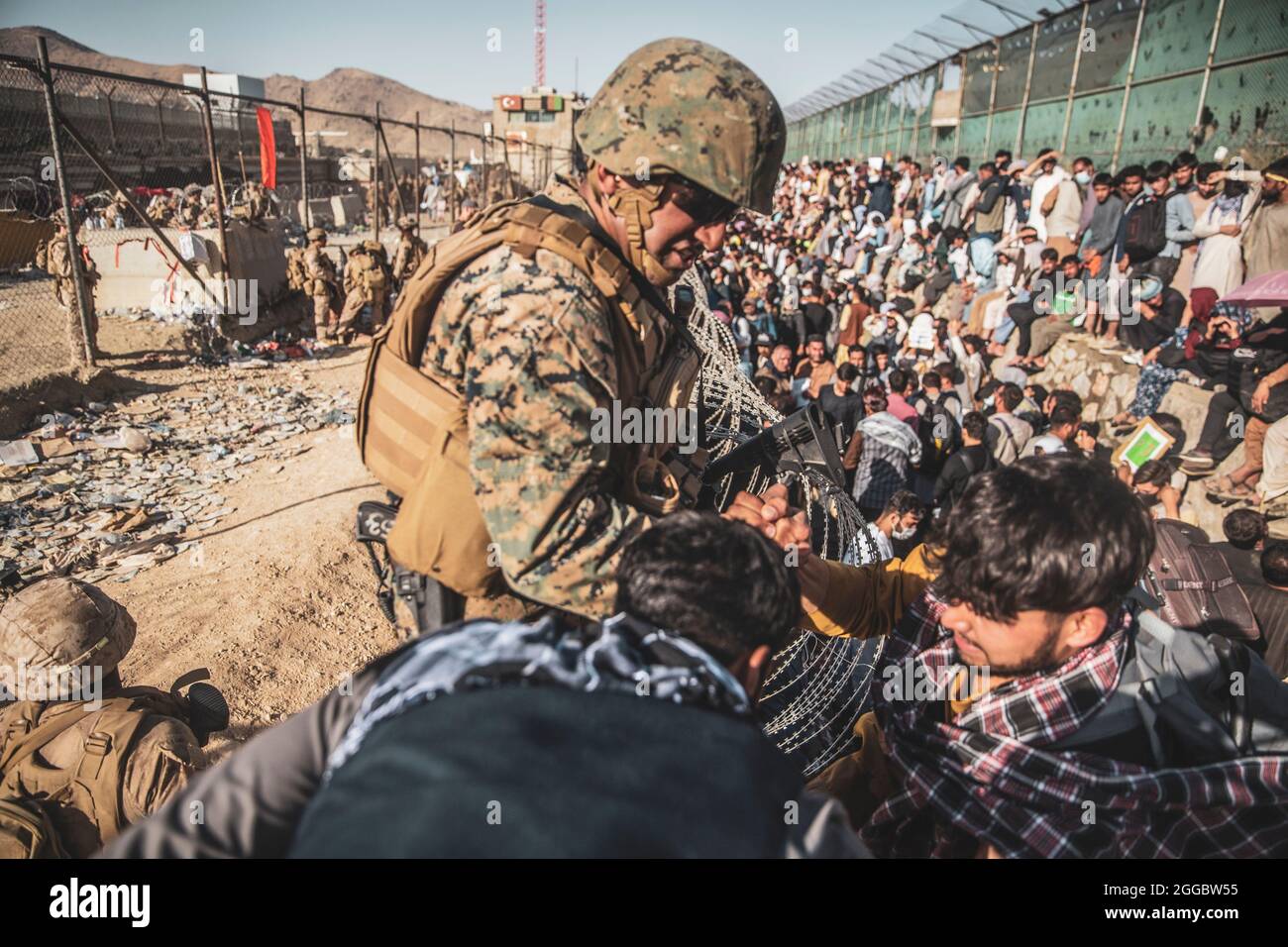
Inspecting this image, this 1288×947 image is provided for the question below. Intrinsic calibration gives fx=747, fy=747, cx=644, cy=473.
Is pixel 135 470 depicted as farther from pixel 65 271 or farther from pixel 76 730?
pixel 76 730

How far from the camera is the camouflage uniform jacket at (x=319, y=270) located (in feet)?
35.9

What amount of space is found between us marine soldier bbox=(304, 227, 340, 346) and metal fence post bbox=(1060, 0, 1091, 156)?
37.6 feet

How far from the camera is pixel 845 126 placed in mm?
25703

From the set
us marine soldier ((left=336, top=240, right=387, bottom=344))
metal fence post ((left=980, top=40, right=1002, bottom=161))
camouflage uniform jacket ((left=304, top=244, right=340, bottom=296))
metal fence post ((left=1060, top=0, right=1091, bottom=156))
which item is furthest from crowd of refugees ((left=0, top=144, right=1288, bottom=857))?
metal fence post ((left=980, top=40, right=1002, bottom=161))

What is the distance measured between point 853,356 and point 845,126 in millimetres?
21658

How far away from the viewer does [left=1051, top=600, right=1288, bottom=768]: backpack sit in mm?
1502

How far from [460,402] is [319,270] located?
35.4ft

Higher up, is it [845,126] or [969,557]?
[845,126]

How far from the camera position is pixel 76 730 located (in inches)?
83.4

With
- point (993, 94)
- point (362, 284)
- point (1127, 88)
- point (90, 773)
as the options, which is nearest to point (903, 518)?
point (90, 773)

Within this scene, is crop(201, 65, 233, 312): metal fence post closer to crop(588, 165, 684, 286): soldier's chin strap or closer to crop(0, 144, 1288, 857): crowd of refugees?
crop(0, 144, 1288, 857): crowd of refugees
